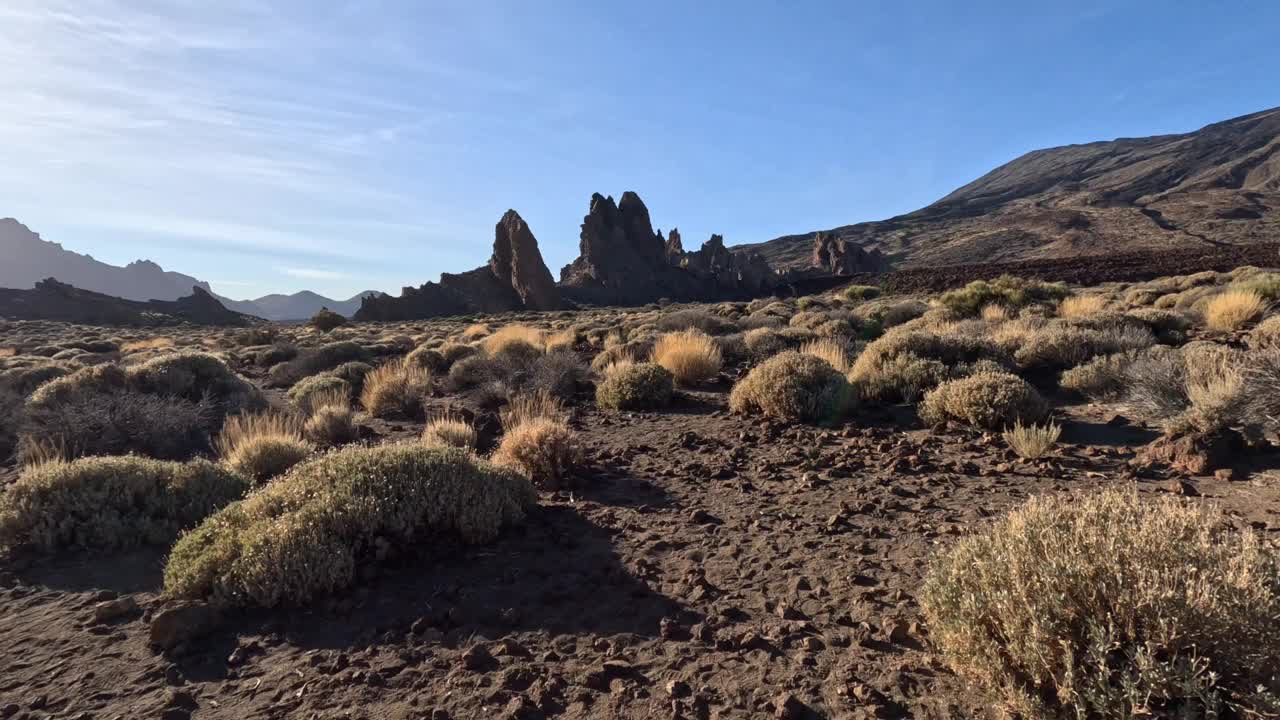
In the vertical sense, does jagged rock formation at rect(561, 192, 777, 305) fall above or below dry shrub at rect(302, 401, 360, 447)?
above

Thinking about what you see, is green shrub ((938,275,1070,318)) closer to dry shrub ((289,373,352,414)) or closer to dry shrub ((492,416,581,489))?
dry shrub ((492,416,581,489))

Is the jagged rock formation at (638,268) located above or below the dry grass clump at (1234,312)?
above

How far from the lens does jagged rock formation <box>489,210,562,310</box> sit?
59812mm

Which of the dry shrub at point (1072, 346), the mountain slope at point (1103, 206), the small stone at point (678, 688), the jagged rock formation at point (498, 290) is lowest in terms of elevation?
the small stone at point (678, 688)

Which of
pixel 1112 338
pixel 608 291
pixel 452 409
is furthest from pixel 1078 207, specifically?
pixel 452 409

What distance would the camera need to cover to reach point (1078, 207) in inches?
3553

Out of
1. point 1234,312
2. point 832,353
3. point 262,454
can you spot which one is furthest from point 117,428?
point 1234,312

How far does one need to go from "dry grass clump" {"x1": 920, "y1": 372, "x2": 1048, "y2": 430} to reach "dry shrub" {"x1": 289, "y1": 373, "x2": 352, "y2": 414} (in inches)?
377

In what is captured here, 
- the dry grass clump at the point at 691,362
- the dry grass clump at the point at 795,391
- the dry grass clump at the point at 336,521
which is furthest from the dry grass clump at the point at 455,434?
the dry grass clump at the point at 691,362

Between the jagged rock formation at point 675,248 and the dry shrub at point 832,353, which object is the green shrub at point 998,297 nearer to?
the dry shrub at point 832,353

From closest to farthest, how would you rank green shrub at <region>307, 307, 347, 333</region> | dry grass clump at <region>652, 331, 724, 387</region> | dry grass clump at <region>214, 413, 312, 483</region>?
1. dry grass clump at <region>214, 413, 312, 483</region>
2. dry grass clump at <region>652, 331, 724, 387</region>
3. green shrub at <region>307, 307, 347, 333</region>

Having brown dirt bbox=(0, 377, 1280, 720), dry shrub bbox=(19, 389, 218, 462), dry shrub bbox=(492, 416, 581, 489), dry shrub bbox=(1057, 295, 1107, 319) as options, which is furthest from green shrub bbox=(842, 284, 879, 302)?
dry shrub bbox=(19, 389, 218, 462)

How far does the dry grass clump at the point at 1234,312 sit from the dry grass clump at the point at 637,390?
34.4 ft

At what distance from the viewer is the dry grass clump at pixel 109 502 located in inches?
191
